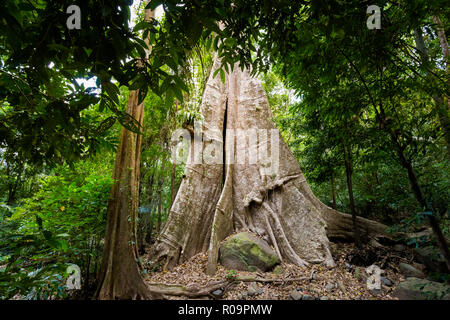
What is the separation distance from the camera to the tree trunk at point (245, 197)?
142 inches

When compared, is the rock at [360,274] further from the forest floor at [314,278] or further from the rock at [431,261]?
the rock at [431,261]

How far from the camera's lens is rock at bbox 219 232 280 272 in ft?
10.6

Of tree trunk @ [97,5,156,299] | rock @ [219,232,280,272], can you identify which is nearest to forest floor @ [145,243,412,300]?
rock @ [219,232,280,272]

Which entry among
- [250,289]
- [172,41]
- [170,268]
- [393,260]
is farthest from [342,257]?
[172,41]

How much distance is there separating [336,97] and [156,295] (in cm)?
354

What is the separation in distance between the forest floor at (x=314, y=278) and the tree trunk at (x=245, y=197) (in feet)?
0.68

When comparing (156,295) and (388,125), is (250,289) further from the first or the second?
(388,125)

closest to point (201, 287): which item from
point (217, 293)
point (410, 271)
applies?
point (217, 293)

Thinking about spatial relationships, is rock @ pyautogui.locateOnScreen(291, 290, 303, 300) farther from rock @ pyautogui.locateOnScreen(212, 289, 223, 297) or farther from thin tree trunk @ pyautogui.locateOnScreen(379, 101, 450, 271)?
thin tree trunk @ pyautogui.locateOnScreen(379, 101, 450, 271)

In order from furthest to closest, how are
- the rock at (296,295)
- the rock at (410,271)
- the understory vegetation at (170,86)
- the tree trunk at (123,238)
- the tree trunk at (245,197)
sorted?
1. the tree trunk at (245,197)
2. the rock at (410,271)
3. the rock at (296,295)
4. the tree trunk at (123,238)
5. the understory vegetation at (170,86)

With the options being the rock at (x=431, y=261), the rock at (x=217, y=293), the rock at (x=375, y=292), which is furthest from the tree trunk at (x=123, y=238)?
the rock at (x=431, y=261)

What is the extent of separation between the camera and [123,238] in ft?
8.11

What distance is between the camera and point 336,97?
2.34 m

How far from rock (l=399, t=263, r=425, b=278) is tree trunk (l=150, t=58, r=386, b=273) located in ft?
2.40
